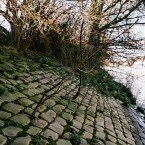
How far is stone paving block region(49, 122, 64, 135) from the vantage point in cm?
481

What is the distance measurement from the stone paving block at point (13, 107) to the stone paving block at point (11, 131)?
0.56 metres

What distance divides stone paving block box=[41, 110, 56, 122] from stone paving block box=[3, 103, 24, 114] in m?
0.38

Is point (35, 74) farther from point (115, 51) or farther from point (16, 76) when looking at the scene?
point (115, 51)

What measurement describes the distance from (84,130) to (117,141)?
0.67 m

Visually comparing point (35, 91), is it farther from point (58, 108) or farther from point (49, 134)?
point (49, 134)

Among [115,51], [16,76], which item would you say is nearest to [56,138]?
[16,76]

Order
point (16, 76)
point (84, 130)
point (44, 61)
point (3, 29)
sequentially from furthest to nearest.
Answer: point (3, 29) → point (44, 61) → point (16, 76) → point (84, 130)

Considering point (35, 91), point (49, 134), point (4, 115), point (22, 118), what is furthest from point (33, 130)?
point (35, 91)

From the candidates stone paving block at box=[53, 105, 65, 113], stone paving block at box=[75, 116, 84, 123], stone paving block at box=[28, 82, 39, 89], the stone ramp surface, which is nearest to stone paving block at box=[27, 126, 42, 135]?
the stone ramp surface

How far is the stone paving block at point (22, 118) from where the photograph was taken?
14.9 feet

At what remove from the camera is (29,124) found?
4586 millimetres

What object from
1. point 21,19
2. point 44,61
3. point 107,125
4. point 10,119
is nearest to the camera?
point 10,119

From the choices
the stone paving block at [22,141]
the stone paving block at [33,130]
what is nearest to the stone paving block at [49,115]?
the stone paving block at [33,130]

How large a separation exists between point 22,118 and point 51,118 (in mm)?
697
